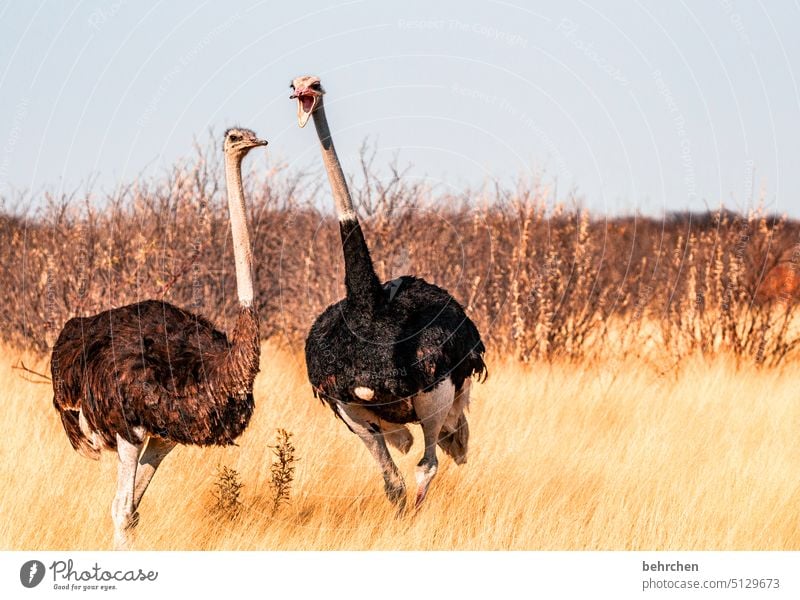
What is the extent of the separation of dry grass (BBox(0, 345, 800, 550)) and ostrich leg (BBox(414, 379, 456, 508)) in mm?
186

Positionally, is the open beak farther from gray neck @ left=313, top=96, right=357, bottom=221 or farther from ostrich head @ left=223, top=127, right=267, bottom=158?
ostrich head @ left=223, top=127, right=267, bottom=158

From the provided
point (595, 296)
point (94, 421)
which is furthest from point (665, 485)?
point (595, 296)

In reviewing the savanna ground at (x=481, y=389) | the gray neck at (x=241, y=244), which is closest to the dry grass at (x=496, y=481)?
the savanna ground at (x=481, y=389)

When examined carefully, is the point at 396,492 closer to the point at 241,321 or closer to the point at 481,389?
the point at 241,321

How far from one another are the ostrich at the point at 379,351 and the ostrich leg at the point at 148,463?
2.96ft

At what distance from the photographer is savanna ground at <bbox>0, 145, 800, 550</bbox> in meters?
6.08

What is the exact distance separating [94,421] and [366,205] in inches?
191

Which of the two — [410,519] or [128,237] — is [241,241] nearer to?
[410,519]

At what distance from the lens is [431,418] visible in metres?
6.17

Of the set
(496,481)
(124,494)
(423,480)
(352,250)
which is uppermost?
(352,250)

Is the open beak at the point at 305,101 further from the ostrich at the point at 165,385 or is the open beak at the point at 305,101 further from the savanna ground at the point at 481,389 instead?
the savanna ground at the point at 481,389

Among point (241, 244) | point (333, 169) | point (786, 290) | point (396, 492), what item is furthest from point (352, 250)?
point (786, 290)

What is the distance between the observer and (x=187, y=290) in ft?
35.8

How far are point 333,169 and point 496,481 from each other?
217cm
